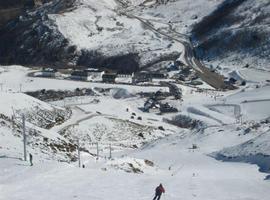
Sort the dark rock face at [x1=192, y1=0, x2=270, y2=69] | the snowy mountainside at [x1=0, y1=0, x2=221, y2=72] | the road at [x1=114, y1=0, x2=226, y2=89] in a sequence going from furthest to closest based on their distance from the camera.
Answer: the snowy mountainside at [x1=0, y1=0, x2=221, y2=72]
the dark rock face at [x1=192, y1=0, x2=270, y2=69]
the road at [x1=114, y1=0, x2=226, y2=89]

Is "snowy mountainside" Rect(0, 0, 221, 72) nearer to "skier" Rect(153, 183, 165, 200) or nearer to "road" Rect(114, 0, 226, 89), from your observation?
"road" Rect(114, 0, 226, 89)

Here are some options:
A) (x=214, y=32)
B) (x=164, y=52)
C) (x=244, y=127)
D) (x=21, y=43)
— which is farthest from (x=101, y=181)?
(x=21, y=43)

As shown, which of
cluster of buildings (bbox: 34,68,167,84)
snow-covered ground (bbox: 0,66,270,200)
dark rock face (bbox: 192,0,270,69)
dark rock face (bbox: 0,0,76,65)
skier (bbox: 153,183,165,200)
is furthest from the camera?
dark rock face (bbox: 0,0,76,65)

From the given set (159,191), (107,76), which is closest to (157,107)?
(107,76)

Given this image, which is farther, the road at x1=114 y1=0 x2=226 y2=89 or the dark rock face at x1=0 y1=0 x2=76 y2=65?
the dark rock face at x1=0 y1=0 x2=76 y2=65

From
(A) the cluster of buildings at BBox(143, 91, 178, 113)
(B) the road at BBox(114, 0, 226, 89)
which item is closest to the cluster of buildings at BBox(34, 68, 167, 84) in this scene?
(B) the road at BBox(114, 0, 226, 89)

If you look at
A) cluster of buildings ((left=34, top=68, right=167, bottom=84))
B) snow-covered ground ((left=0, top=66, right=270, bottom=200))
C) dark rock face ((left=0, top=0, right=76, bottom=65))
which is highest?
dark rock face ((left=0, top=0, right=76, bottom=65))

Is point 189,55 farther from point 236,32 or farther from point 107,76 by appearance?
point 107,76
